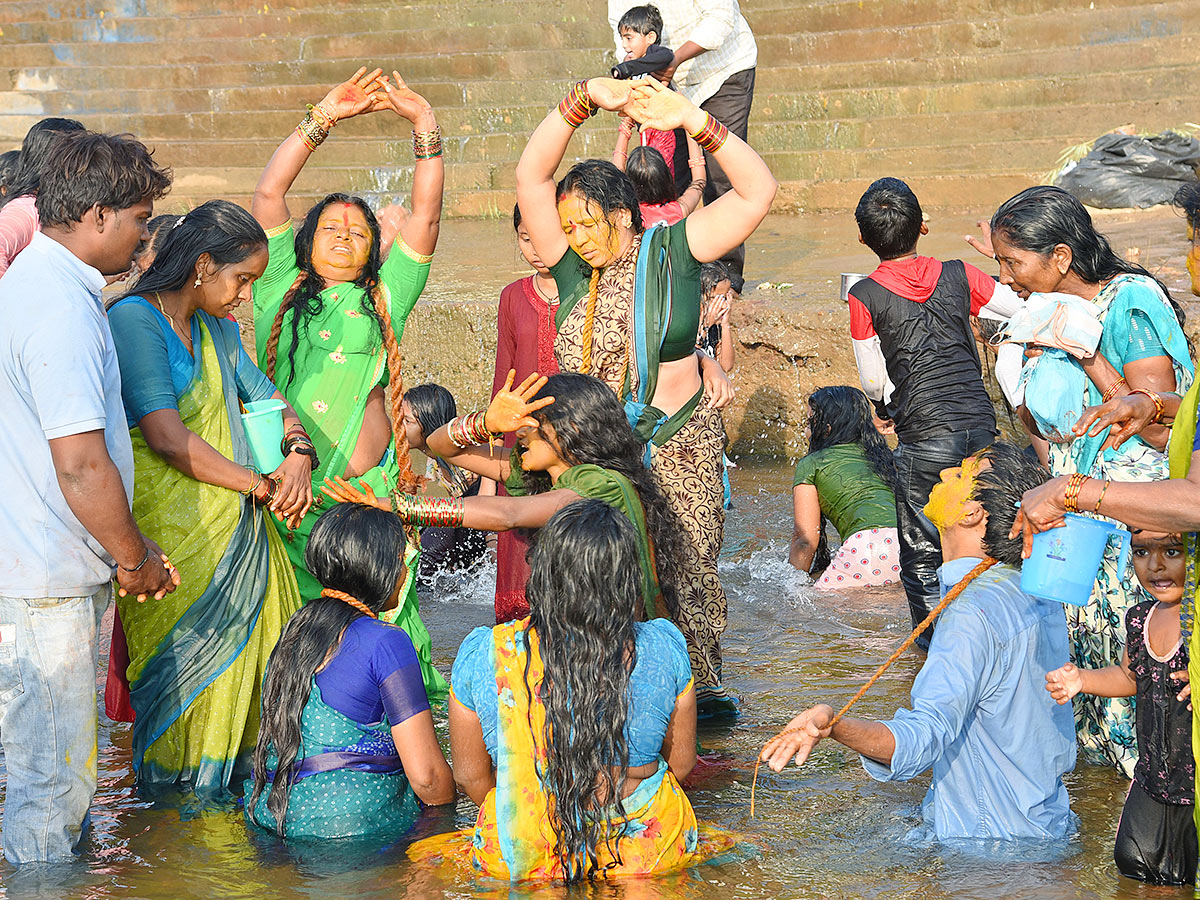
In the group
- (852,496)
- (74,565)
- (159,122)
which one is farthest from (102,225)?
(159,122)

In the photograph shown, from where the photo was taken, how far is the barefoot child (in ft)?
10.3

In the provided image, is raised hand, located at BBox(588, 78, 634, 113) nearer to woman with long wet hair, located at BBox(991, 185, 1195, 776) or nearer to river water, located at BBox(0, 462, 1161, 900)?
woman with long wet hair, located at BBox(991, 185, 1195, 776)

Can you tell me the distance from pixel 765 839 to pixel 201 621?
1842 mm

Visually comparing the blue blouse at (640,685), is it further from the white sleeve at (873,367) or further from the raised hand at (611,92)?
the white sleeve at (873,367)

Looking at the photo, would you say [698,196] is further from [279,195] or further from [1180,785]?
[1180,785]

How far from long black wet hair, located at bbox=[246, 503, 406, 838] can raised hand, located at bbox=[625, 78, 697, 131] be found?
5.03 feet

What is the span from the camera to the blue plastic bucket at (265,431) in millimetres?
4152

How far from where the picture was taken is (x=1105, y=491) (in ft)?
9.49

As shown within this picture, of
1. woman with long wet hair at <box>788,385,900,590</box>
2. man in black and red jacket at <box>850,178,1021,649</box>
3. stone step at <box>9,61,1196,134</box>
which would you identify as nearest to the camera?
man in black and red jacket at <box>850,178,1021,649</box>

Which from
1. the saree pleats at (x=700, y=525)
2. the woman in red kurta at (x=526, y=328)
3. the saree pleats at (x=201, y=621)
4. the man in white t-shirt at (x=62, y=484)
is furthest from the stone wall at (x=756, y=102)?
the man in white t-shirt at (x=62, y=484)

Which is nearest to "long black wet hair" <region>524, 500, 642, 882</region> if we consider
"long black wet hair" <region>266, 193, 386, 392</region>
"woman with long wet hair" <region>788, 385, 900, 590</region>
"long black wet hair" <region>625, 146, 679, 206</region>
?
"long black wet hair" <region>266, 193, 386, 392</region>

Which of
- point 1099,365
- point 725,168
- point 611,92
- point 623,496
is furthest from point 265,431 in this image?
point 1099,365

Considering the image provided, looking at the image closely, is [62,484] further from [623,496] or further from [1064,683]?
[1064,683]

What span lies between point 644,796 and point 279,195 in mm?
2547
